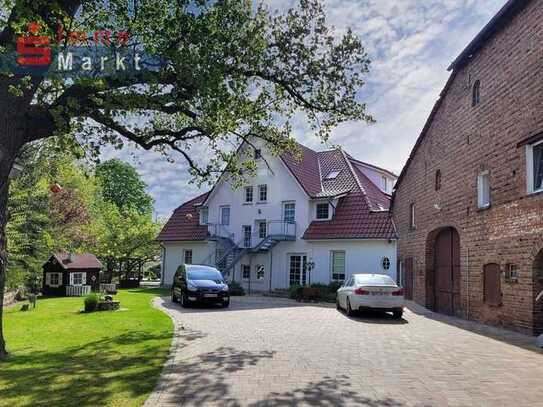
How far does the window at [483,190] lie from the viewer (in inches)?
587

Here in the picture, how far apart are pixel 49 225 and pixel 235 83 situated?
22487mm

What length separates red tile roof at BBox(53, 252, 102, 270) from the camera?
2630 centimetres

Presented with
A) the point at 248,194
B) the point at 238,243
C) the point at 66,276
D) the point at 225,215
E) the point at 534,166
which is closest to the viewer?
the point at 534,166

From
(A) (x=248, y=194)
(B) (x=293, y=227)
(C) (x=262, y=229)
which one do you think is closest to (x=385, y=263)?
(B) (x=293, y=227)

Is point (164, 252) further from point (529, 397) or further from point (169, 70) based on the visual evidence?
point (529, 397)

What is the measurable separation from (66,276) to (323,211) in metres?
15.6

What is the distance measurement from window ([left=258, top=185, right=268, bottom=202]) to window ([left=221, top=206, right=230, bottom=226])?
2.80 metres

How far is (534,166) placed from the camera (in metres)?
12.3

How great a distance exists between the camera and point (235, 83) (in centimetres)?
1021

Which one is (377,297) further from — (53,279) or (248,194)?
(53,279)

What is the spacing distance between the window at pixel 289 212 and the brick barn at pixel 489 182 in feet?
34.3

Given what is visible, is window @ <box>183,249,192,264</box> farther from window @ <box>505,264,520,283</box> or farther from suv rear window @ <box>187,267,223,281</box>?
window @ <box>505,264,520,283</box>

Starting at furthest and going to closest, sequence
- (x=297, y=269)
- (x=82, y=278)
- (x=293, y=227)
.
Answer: (x=293, y=227) → (x=297, y=269) → (x=82, y=278)

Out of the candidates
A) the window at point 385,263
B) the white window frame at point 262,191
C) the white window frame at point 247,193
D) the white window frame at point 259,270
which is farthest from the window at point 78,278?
the window at point 385,263
